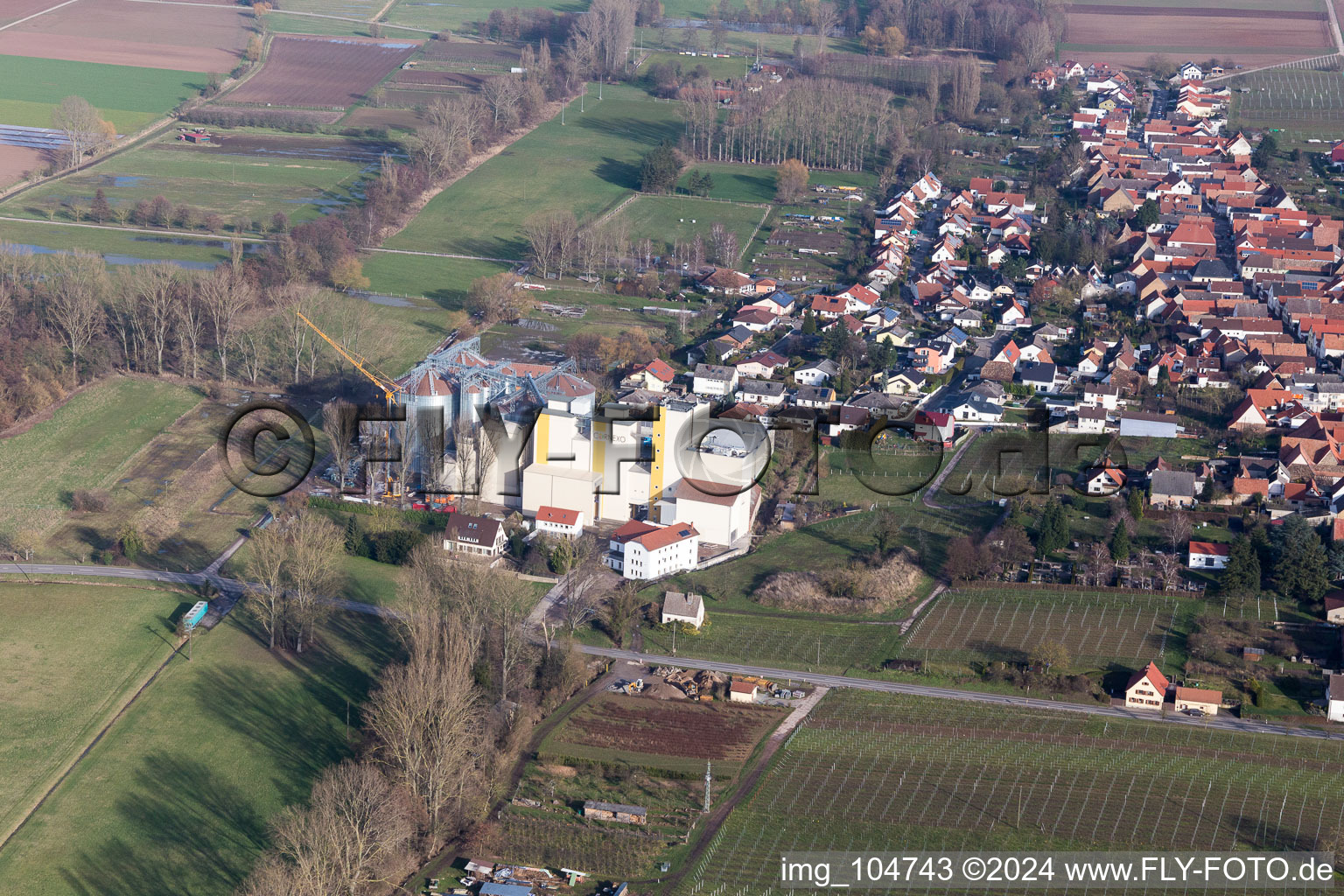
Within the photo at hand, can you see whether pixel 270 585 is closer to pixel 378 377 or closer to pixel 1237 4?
pixel 378 377

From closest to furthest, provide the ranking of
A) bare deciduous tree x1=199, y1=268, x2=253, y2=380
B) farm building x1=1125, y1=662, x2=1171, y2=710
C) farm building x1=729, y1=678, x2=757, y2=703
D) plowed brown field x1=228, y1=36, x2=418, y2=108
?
1. farm building x1=1125, y1=662, x2=1171, y2=710
2. farm building x1=729, y1=678, x2=757, y2=703
3. bare deciduous tree x1=199, y1=268, x2=253, y2=380
4. plowed brown field x1=228, y1=36, x2=418, y2=108

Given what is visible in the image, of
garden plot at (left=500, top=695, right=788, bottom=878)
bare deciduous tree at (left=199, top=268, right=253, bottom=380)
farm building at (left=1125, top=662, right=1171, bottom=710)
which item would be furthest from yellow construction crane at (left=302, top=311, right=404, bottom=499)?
farm building at (left=1125, top=662, right=1171, bottom=710)

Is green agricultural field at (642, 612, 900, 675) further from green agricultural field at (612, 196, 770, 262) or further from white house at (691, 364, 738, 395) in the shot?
green agricultural field at (612, 196, 770, 262)

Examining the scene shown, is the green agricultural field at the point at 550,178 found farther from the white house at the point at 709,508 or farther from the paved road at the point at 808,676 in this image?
the paved road at the point at 808,676

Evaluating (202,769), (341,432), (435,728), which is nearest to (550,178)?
(341,432)

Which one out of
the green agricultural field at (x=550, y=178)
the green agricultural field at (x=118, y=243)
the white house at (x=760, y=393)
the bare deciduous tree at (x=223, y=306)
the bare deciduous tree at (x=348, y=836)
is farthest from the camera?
the green agricultural field at (x=550, y=178)

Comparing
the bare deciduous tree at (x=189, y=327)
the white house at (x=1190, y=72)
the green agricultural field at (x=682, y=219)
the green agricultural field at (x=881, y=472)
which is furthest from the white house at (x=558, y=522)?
the white house at (x=1190, y=72)

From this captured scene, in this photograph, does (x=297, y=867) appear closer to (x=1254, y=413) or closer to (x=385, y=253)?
(x=1254, y=413)
